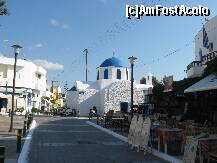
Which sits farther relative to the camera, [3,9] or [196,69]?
[196,69]

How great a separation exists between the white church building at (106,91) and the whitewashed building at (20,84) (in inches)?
249

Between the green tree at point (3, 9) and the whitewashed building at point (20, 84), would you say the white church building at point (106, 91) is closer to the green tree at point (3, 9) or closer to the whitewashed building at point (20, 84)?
the whitewashed building at point (20, 84)

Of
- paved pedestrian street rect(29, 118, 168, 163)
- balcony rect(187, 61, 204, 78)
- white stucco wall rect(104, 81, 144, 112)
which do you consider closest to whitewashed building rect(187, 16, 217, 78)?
balcony rect(187, 61, 204, 78)

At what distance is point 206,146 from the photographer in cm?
1134

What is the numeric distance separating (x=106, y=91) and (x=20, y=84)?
1464 centimetres

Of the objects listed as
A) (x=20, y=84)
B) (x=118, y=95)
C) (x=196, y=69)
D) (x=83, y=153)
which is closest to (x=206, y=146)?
(x=83, y=153)

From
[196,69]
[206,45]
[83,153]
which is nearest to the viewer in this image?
[83,153]

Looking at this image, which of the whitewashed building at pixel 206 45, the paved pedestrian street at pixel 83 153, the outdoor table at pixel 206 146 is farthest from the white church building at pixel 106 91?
the outdoor table at pixel 206 146

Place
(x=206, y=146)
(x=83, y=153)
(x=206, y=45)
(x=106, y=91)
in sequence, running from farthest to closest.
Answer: (x=106, y=91), (x=206, y=45), (x=83, y=153), (x=206, y=146)

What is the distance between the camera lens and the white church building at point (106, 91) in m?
60.4

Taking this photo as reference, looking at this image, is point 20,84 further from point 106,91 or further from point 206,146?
point 206,146

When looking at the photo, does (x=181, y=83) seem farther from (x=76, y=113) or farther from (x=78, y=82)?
(x=78, y=82)

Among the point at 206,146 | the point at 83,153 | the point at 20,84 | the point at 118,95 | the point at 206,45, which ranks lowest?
the point at 83,153

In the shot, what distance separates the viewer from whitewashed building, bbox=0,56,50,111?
207ft
